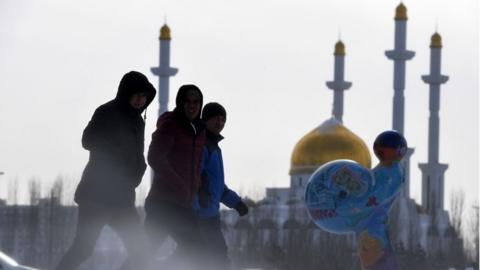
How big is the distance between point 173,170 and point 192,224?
246 millimetres

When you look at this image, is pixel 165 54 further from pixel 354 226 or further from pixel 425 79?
pixel 354 226

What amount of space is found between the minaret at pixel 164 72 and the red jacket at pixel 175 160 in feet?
188

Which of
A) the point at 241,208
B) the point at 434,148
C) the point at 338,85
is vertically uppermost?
the point at 338,85

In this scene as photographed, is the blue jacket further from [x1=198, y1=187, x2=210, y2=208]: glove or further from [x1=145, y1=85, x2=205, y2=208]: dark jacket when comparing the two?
[x1=145, y1=85, x2=205, y2=208]: dark jacket

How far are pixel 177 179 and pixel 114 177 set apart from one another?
15.1 inches

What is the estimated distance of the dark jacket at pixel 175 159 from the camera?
9.12m

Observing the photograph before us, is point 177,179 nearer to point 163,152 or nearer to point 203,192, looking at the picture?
point 163,152

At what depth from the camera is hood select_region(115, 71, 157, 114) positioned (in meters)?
8.87

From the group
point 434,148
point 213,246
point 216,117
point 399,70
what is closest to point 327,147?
point 434,148

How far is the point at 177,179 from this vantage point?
29.9ft

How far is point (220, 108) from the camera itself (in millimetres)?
9852

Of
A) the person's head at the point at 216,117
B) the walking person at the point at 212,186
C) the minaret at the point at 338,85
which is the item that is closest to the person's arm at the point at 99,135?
the walking person at the point at 212,186

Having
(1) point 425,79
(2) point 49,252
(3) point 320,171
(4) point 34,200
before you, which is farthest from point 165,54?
(3) point 320,171

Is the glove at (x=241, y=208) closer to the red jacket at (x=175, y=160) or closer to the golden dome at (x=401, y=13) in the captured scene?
the red jacket at (x=175, y=160)
